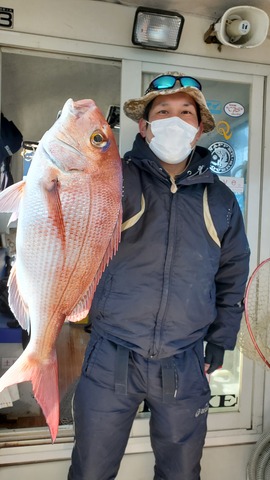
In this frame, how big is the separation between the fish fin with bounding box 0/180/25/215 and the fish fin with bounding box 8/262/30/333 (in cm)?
23

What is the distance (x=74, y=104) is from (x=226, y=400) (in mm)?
2691

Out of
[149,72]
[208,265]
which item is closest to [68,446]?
[208,265]

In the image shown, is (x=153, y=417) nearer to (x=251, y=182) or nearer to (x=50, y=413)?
(x=50, y=413)

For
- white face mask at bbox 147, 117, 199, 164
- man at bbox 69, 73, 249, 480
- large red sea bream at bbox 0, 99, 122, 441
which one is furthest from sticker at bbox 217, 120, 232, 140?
large red sea bream at bbox 0, 99, 122, 441

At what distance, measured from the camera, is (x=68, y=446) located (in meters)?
2.89

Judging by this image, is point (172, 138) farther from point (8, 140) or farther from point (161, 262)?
point (8, 140)

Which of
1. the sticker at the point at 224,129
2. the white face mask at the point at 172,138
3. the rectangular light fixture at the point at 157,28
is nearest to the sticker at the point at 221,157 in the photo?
the sticker at the point at 224,129

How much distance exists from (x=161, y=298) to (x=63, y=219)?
81cm

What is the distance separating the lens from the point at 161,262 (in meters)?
2.01

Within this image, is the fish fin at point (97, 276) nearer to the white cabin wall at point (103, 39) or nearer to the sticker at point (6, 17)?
the white cabin wall at point (103, 39)

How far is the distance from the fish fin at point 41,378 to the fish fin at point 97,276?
0.61 feet

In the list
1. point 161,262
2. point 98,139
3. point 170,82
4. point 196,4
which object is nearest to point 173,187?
point 161,262

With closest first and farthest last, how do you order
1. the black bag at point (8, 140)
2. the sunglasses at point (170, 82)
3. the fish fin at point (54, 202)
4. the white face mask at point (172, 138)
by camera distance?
the fish fin at point (54, 202) → the white face mask at point (172, 138) → the sunglasses at point (170, 82) → the black bag at point (8, 140)

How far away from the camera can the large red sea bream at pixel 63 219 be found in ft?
4.52
